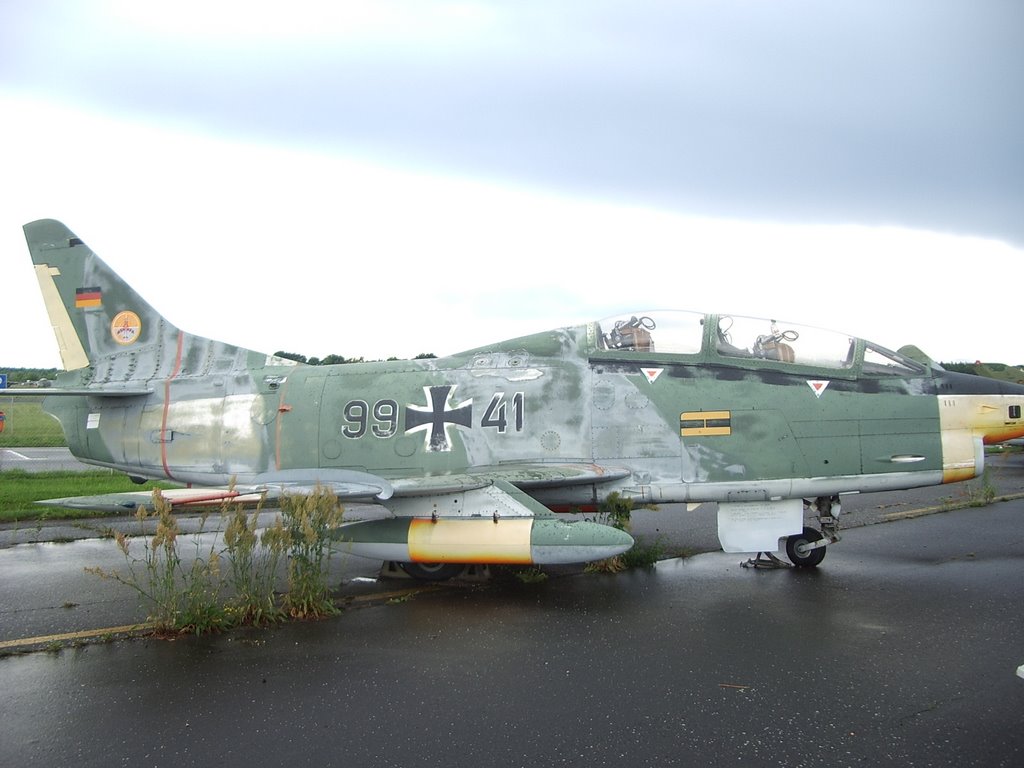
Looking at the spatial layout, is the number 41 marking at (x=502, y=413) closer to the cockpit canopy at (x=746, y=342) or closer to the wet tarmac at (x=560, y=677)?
the cockpit canopy at (x=746, y=342)

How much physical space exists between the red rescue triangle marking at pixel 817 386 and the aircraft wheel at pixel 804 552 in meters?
1.61

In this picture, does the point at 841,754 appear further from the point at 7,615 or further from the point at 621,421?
the point at 7,615

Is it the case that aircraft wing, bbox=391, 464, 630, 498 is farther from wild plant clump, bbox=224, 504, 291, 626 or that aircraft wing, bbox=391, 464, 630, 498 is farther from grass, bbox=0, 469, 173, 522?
grass, bbox=0, 469, 173, 522

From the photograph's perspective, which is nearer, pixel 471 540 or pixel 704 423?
pixel 471 540

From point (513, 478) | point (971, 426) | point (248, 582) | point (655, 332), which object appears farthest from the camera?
point (655, 332)

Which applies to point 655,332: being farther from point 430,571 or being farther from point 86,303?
point 86,303

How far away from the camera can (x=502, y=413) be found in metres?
8.42

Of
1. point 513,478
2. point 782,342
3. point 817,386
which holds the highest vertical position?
point 782,342

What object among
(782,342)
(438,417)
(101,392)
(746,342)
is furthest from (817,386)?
(101,392)

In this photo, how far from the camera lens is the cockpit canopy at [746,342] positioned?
7984 mm

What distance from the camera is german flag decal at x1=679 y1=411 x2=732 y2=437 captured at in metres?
7.86

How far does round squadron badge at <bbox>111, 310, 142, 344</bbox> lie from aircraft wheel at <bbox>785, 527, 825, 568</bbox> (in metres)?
8.62

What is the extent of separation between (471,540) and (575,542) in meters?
1.06

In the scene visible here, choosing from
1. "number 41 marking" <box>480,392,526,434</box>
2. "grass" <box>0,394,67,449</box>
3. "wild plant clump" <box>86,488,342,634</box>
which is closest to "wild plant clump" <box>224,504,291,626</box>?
"wild plant clump" <box>86,488,342,634</box>
